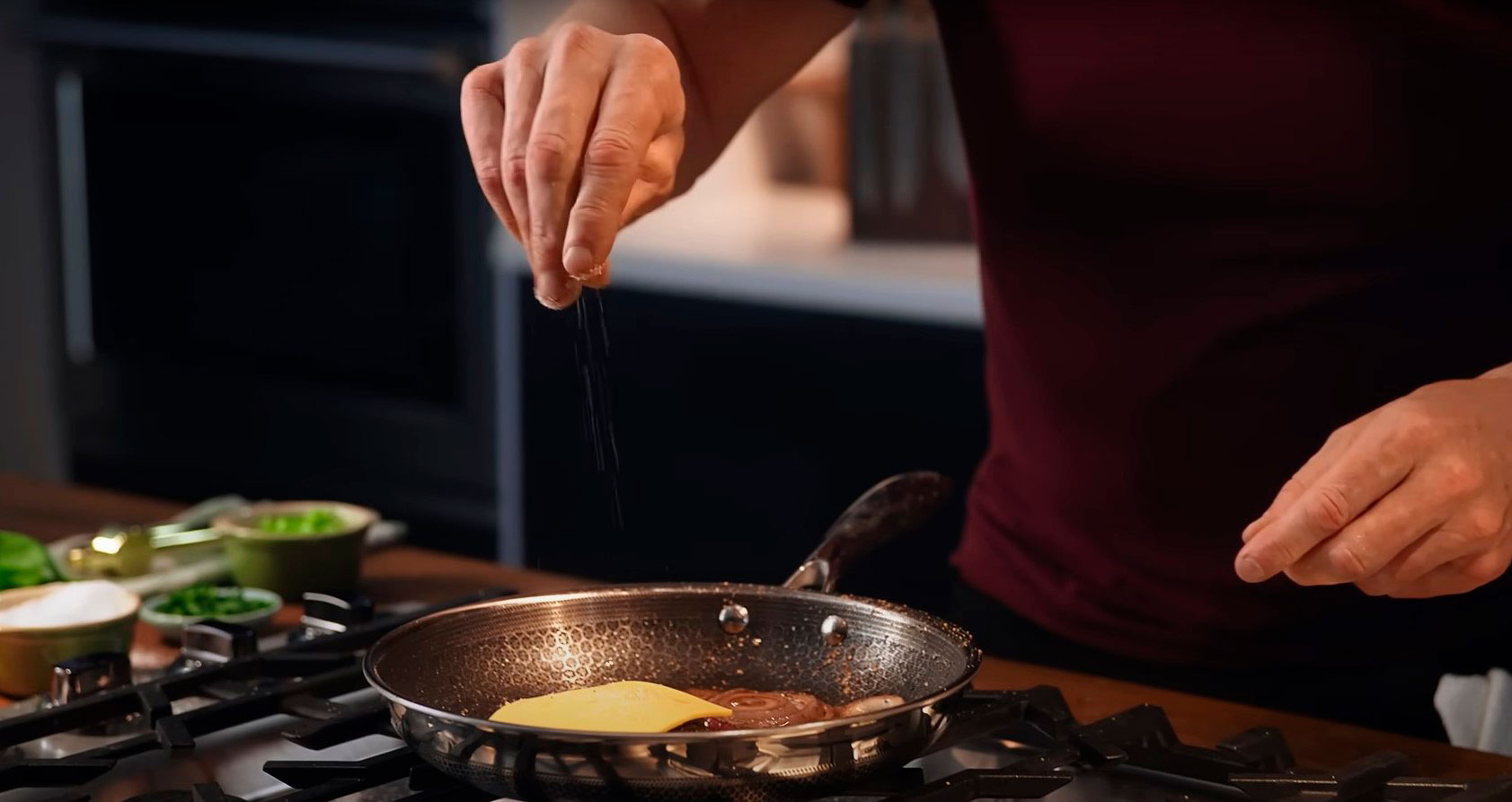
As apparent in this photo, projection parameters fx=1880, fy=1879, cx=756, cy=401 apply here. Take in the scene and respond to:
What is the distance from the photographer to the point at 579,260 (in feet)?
3.19

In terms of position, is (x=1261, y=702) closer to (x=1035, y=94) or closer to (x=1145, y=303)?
(x=1145, y=303)

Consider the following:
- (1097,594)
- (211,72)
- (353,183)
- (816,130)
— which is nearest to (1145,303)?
(1097,594)

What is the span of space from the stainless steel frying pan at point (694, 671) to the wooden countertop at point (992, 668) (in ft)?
0.40

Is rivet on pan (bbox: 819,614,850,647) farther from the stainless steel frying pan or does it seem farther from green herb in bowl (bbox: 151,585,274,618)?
green herb in bowl (bbox: 151,585,274,618)

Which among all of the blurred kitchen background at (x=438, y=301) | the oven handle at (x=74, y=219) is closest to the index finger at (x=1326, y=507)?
the blurred kitchen background at (x=438, y=301)

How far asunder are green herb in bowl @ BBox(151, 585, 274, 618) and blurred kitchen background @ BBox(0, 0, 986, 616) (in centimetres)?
115

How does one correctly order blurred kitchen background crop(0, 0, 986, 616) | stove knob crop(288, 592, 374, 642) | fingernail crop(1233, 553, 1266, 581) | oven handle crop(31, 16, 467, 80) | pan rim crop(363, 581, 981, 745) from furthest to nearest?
1. oven handle crop(31, 16, 467, 80)
2. blurred kitchen background crop(0, 0, 986, 616)
3. stove knob crop(288, 592, 374, 642)
4. fingernail crop(1233, 553, 1266, 581)
5. pan rim crop(363, 581, 981, 745)

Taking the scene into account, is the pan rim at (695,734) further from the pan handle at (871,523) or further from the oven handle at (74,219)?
the oven handle at (74,219)

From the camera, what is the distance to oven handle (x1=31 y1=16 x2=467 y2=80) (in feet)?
9.44

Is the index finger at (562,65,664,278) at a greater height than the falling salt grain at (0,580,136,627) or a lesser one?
greater

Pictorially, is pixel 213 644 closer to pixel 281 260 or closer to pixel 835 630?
pixel 835 630

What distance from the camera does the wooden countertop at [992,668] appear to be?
104 centimetres

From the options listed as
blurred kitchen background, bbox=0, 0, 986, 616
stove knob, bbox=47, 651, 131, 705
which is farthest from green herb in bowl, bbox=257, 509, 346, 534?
blurred kitchen background, bbox=0, 0, 986, 616

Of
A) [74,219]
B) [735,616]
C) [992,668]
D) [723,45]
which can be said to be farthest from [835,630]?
[74,219]
